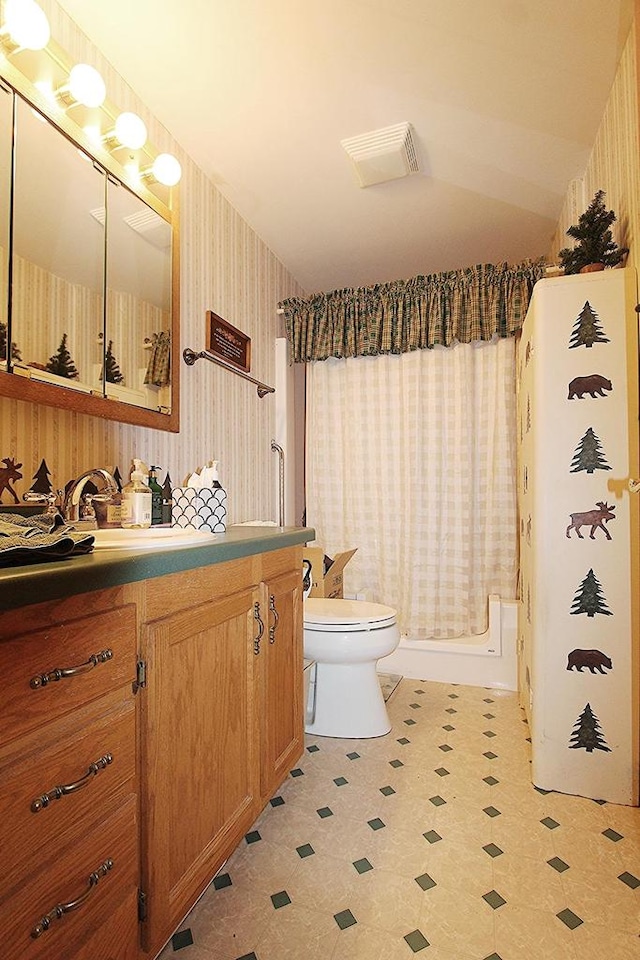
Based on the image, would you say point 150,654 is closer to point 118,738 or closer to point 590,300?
point 118,738

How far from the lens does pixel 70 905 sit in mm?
763

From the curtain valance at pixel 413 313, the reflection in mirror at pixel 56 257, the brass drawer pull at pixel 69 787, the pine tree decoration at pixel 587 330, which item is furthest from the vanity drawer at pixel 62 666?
the curtain valance at pixel 413 313

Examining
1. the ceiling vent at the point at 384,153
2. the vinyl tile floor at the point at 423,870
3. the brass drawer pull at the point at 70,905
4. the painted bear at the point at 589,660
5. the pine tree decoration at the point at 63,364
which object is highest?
the ceiling vent at the point at 384,153

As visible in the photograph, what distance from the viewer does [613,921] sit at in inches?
46.6

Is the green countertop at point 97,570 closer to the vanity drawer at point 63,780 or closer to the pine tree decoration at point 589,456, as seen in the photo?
the vanity drawer at point 63,780

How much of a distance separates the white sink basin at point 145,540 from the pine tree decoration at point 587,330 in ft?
4.52

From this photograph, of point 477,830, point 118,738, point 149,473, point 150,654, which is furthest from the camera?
point 149,473

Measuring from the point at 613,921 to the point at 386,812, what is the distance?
2.07 feet

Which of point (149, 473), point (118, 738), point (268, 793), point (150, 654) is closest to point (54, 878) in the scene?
point (118, 738)

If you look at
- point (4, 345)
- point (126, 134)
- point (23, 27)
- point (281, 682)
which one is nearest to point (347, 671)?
point (281, 682)

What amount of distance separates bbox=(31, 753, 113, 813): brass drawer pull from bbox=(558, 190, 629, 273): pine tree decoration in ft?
6.52

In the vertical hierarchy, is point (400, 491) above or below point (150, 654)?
above

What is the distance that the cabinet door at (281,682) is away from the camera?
4.85ft

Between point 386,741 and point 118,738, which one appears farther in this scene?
point 386,741
